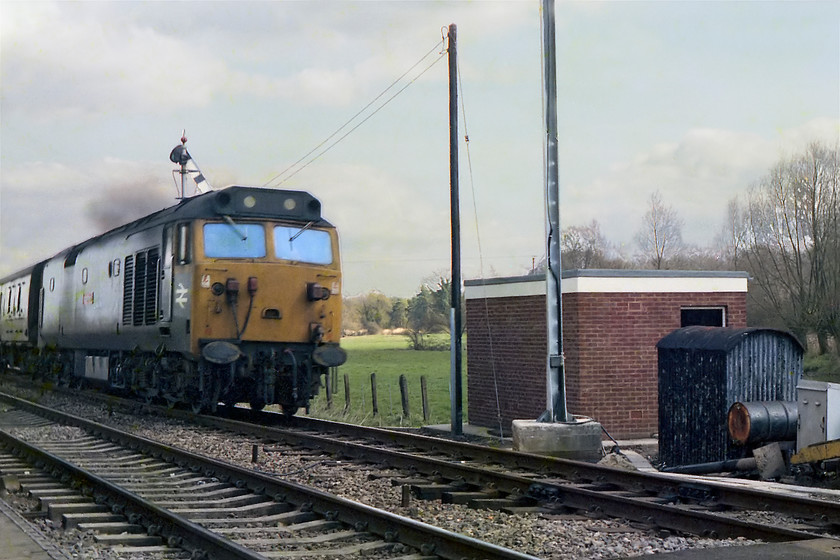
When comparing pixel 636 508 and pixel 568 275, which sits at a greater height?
pixel 568 275

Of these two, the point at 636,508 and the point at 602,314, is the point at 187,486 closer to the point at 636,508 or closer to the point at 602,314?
the point at 636,508

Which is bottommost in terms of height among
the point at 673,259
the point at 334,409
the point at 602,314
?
the point at 334,409

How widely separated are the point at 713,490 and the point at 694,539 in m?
1.45

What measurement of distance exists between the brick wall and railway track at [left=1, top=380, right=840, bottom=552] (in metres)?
4.52

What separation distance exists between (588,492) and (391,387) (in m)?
29.9

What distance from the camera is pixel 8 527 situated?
21.9 feet

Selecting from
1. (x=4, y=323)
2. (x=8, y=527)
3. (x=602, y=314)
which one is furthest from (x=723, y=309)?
(x=4, y=323)

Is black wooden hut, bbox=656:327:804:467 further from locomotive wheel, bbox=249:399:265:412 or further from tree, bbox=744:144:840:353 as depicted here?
tree, bbox=744:144:840:353

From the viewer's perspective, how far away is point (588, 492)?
7.89 meters

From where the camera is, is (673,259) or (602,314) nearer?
(602,314)

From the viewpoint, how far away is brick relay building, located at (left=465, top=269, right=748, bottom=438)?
1580 centimetres

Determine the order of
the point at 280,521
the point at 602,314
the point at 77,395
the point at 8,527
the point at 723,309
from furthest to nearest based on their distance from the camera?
the point at 77,395, the point at 723,309, the point at 602,314, the point at 280,521, the point at 8,527

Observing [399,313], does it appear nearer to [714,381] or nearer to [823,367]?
[823,367]

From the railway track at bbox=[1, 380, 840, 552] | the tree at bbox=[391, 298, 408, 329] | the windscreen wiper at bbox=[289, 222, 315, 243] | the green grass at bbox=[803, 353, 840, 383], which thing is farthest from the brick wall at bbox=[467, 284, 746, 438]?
the tree at bbox=[391, 298, 408, 329]
